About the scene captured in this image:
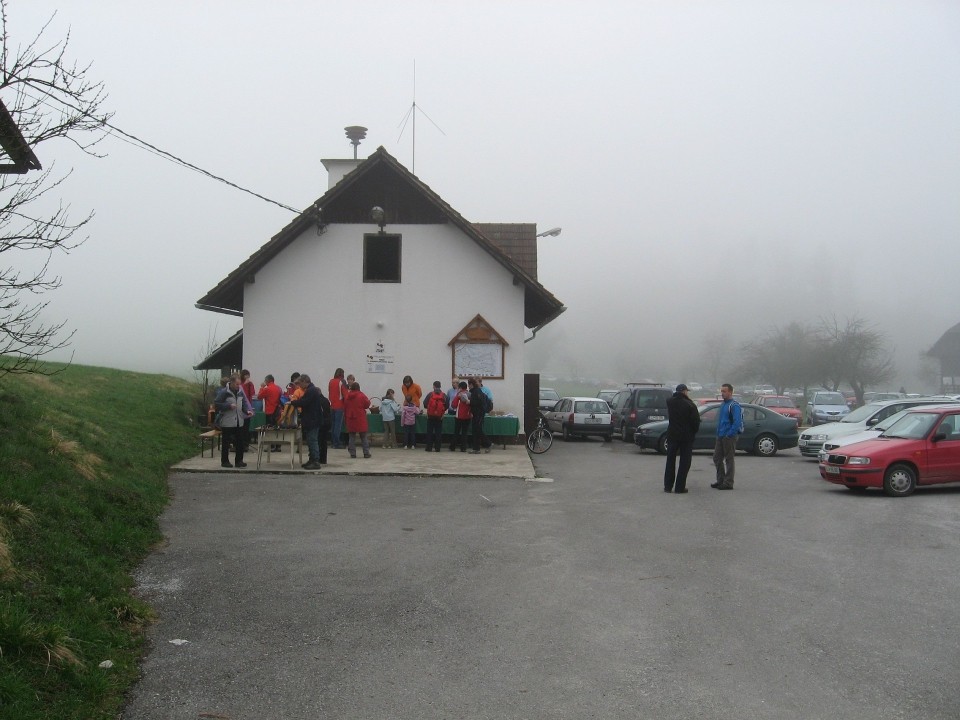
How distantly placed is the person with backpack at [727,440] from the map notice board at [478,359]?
8.04 metres

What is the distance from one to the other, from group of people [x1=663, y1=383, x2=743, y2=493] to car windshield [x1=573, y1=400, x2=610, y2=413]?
43.9 feet

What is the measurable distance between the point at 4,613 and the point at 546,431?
57.5 ft

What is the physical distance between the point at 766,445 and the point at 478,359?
7.64 meters

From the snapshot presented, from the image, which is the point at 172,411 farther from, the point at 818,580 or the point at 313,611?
the point at 818,580

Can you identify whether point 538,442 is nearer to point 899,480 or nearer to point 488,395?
point 488,395

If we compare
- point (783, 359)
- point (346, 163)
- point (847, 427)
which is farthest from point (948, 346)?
point (346, 163)

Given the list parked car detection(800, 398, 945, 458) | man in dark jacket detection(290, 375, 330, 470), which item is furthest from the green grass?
parked car detection(800, 398, 945, 458)

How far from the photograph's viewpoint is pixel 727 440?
1551 centimetres

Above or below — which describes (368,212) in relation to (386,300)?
above

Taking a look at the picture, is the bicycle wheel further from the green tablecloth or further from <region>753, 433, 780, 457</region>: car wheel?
<region>753, 433, 780, 457</region>: car wheel

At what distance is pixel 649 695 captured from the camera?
5707 millimetres

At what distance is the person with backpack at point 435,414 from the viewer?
20422mm

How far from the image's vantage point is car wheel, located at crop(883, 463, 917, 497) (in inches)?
583

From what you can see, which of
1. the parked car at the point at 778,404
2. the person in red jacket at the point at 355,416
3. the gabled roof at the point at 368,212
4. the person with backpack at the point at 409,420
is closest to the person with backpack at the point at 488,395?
the person with backpack at the point at 409,420
